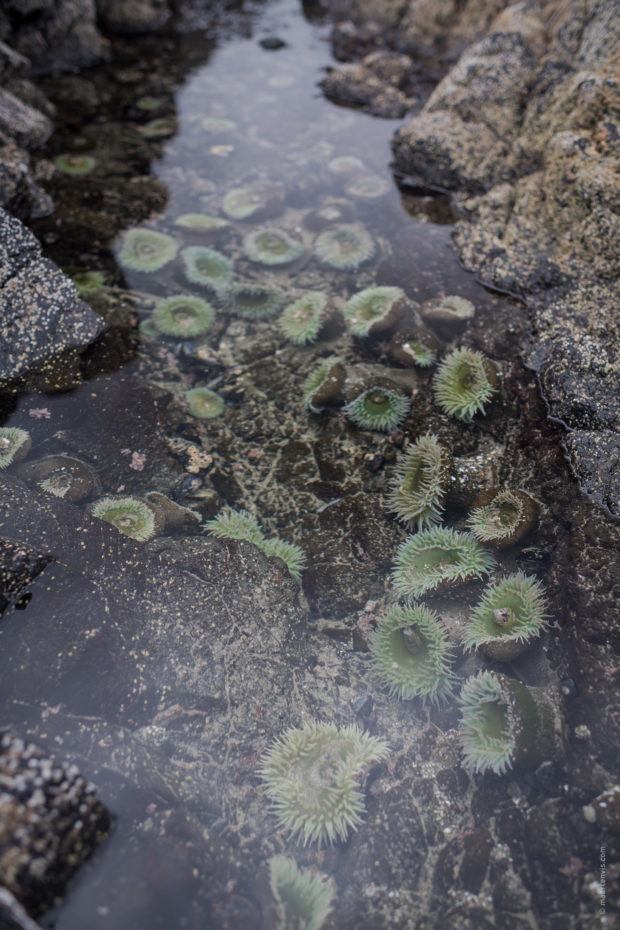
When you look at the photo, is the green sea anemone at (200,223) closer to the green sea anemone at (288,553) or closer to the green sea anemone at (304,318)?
the green sea anemone at (304,318)

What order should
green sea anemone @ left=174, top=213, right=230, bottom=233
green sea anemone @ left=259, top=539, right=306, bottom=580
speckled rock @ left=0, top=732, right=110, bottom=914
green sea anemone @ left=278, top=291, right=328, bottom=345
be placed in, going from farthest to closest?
green sea anemone @ left=174, top=213, right=230, bottom=233 → green sea anemone @ left=278, top=291, right=328, bottom=345 → green sea anemone @ left=259, top=539, right=306, bottom=580 → speckled rock @ left=0, top=732, right=110, bottom=914

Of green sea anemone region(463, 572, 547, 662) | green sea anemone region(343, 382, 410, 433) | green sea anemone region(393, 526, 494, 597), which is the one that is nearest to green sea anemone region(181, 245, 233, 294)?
green sea anemone region(343, 382, 410, 433)

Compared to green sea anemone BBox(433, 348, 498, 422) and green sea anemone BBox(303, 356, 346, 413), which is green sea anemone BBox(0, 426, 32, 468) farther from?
green sea anemone BBox(433, 348, 498, 422)

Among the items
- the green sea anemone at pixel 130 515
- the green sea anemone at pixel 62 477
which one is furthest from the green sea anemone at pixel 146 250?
the green sea anemone at pixel 130 515

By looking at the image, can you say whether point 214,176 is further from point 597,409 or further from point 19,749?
point 19,749

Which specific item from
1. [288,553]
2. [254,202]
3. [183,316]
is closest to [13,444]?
[183,316]
